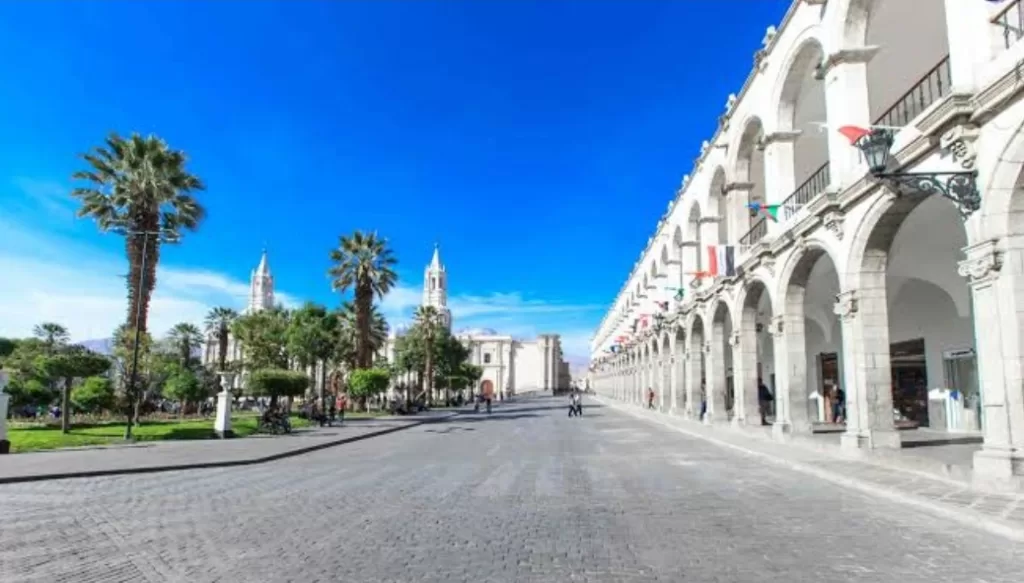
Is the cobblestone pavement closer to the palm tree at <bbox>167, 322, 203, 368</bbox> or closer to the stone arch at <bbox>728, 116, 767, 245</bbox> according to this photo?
the stone arch at <bbox>728, 116, 767, 245</bbox>

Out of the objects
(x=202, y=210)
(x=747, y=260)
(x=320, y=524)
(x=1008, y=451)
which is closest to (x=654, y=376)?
(x=747, y=260)

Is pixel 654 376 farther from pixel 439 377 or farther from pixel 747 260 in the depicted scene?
pixel 439 377

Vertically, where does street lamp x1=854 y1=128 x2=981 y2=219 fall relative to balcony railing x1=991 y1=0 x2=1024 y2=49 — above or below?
below

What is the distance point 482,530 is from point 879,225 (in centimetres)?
1094

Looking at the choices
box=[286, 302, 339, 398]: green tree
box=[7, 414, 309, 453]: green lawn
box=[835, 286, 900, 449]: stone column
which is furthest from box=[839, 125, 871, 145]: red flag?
box=[286, 302, 339, 398]: green tree

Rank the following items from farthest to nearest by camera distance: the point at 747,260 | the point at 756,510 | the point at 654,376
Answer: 1. the point at 654,376
2. the point at 747,260
3. the point at 756,510

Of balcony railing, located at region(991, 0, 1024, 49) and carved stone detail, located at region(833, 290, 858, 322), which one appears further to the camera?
carved stone detail, located at region(833, 290, 858, 322)

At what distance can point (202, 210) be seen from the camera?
109 ft

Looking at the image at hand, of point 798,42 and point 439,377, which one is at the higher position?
point 798,42

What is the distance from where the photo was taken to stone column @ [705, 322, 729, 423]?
1106 inches

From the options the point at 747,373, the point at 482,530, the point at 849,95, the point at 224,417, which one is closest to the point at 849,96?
the point at 849,95

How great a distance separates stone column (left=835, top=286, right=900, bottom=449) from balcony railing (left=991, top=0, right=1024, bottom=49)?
5231mm

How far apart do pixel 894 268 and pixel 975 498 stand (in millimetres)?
12303

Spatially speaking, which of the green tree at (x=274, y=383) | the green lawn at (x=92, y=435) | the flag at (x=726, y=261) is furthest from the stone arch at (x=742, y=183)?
the green tree at (x=274, y=383)
